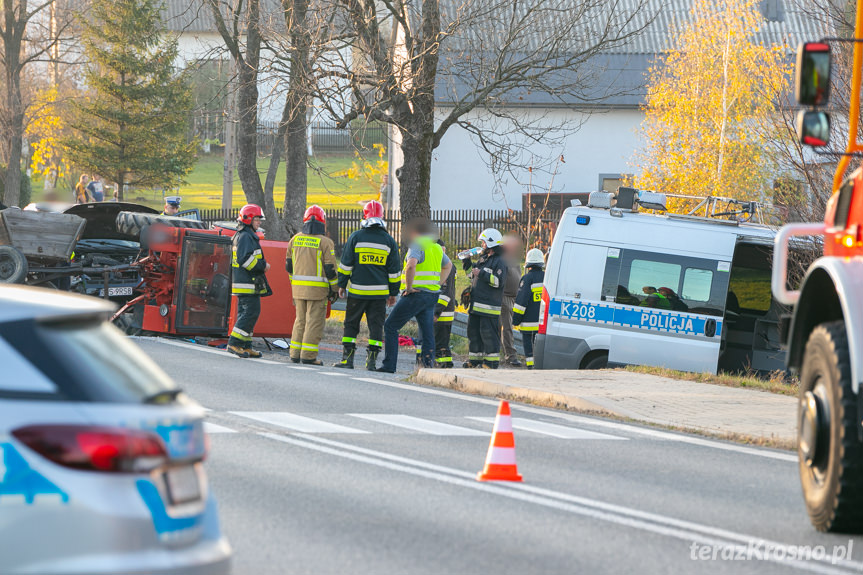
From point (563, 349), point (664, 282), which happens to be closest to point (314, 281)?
point (563, 349)

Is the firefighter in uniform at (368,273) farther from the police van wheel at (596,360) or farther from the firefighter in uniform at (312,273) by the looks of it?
the police van wheel at (596,360)

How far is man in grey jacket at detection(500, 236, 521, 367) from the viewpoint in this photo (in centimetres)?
1797

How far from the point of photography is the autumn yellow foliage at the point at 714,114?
30250 mm

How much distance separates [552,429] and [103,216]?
37.0 feet

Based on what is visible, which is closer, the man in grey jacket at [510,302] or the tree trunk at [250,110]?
the man in grey jacket at [510,302]

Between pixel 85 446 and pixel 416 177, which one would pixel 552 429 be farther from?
pixel 416 177

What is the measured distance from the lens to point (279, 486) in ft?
23.5

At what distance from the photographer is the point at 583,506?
22.7 feet

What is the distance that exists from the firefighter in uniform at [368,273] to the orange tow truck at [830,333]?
846 centimetres

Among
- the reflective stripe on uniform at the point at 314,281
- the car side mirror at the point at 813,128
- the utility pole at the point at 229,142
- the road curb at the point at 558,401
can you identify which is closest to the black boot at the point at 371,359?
the reflective stripe on uniform at the point at 314,281

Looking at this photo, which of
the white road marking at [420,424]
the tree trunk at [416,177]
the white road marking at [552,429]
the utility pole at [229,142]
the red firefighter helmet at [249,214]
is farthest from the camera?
the utility pole at [229,142]

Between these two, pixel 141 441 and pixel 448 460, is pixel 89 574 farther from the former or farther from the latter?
pixel 448 460

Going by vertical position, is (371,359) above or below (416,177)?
below

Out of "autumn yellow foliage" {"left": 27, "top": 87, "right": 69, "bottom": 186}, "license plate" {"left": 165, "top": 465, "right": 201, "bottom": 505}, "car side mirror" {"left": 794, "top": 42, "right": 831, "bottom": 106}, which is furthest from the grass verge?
"autumn yellow foliage" {"left": 27, "top": 87, "right": 69, "bottom": 186}
